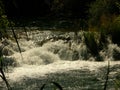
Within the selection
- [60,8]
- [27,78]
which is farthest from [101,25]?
[60,8]

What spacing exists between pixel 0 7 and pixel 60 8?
22.6 meters

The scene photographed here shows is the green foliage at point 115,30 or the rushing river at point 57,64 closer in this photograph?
the rushing river at point 57,64

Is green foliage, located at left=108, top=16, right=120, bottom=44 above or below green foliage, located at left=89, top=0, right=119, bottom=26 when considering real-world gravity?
below

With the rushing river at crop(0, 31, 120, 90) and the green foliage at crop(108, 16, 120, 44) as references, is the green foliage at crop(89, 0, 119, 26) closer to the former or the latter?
the rushing river at crop(0, 31, 120, 90)

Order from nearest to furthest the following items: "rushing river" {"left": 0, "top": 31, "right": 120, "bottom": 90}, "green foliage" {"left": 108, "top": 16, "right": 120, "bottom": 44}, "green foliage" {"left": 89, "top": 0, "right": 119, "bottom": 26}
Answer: "rushing river" {"left": 0, "top": 31, "right": 120, "bottom": 90} < "green foliage" {"left": 108, "top": 16, "right": 120, "bottom": 44} < "green foliage" {"left": 89, "top": 0, "right": 119, "bottom": 26}

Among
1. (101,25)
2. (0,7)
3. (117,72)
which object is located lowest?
(117,72)

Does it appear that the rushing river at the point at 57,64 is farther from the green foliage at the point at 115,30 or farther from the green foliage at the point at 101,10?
the green foliage at the point at 101,10

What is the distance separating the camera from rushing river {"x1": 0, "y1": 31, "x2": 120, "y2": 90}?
411 inches

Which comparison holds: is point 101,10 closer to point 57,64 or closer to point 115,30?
point 115,30

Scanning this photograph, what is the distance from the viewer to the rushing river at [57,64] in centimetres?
1044

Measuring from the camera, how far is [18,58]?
14312mm

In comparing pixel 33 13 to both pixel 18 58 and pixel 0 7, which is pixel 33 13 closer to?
pixel 18 58

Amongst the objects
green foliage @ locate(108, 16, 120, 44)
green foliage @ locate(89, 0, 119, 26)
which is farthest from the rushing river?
green foliage @ locate(89, 0, 119, 26)

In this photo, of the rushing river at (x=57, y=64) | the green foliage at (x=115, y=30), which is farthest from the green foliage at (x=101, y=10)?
the green foliage at (x=115, y=30)
